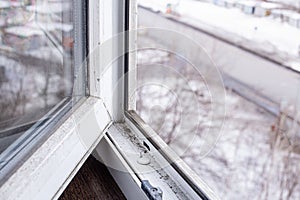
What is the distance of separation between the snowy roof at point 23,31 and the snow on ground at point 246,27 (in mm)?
421

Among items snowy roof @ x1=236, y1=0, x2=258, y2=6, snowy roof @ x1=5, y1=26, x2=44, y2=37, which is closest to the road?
snowy roof @ x1=236, y1=0, x2=258, y2=6

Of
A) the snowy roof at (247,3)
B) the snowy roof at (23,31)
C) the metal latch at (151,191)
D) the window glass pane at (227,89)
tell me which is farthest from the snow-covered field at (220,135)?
the snowy roof at (23,31)

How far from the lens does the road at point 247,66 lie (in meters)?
0.77

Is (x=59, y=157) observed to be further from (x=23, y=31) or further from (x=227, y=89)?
(x=227, y=89)

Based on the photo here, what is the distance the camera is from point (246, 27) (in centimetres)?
86

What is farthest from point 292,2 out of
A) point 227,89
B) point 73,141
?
point 73,141

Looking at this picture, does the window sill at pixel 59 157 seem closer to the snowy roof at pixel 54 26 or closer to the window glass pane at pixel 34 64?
the window glass pane at pixel 34 64

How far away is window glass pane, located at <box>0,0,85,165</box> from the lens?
32.4 inches

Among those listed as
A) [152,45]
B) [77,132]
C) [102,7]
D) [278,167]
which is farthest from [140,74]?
[278,167]

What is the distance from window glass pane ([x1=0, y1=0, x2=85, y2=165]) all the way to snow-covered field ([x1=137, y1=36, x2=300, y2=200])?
28 cm

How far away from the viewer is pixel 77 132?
0.88 m

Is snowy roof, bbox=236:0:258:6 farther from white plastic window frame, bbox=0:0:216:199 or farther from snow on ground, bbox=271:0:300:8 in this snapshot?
white plastic window frame, bbox=0:0:216:199

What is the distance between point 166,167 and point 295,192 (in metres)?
0.33

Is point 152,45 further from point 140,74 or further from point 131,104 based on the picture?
point 131,104
